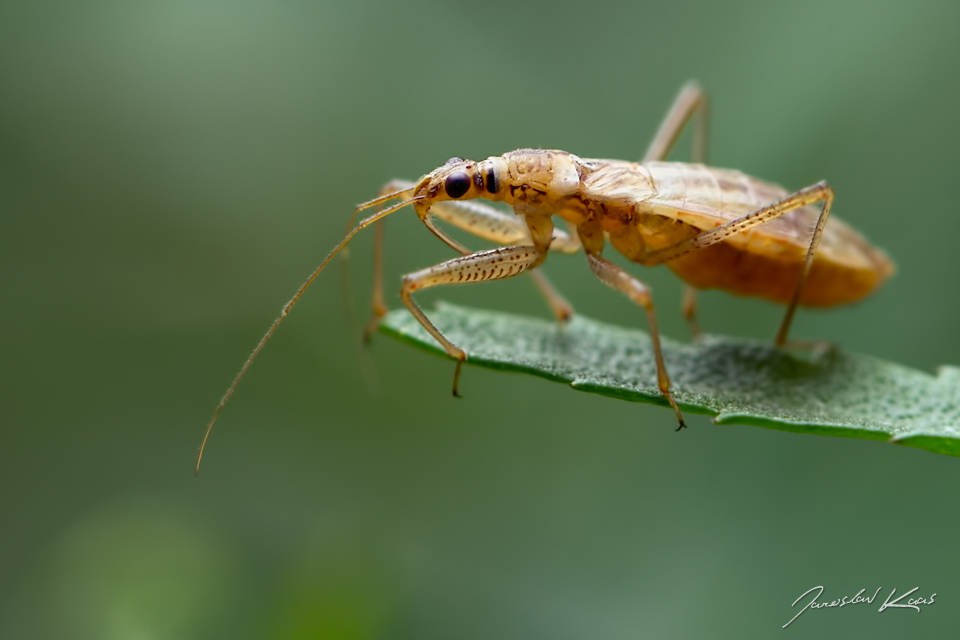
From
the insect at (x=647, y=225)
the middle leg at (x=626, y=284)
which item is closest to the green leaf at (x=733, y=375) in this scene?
the middle leg at (x=626, y=284)

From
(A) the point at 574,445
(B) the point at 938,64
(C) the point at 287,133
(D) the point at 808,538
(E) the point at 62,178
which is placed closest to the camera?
(D) the point at 808,538

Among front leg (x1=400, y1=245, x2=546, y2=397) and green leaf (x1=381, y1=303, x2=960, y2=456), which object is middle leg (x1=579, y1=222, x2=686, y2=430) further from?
front leg (x1=400, y1=245, x2=546, y2=397)

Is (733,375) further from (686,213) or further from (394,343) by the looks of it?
(394,343)

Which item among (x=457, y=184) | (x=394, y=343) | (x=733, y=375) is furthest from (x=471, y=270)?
(x=394, y=343)

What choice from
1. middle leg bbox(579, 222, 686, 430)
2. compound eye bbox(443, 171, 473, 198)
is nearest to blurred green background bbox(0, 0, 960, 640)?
middle leg bbox(579, 222, 686, 430)

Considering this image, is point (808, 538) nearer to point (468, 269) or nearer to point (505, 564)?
point (505, 564)

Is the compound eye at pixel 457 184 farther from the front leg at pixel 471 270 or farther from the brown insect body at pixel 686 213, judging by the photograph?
the front leg at pixel 471 270

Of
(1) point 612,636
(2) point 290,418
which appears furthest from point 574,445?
(2) point 290,418

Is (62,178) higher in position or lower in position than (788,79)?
lower
